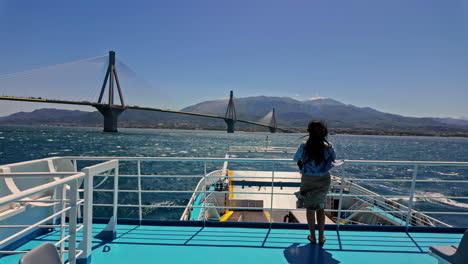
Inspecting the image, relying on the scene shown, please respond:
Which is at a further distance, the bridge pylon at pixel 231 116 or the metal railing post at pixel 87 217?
the bridge pylon at pixel 231 116

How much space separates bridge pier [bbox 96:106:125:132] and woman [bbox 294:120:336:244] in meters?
38.6

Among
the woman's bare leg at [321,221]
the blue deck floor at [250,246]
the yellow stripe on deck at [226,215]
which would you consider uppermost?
the woman's bare leg at [321,221]

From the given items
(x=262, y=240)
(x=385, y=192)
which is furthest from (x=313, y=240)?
(x=385, y=192)

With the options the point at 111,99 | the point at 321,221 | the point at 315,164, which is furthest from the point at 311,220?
the point at 111,99

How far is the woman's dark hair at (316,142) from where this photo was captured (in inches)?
82.3

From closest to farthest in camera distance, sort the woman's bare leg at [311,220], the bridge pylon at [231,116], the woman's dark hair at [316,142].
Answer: the woman's dark hair at [316,142] < the woman's bare leg at [311,220] < the bridge pylon at [231,116]

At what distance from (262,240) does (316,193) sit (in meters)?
0.70

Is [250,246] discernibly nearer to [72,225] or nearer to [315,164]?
[315,164]

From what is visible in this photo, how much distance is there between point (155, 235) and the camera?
2.53 meters

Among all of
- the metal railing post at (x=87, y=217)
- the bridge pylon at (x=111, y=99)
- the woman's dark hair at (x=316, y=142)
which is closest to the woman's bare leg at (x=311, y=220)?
the woman's dark hair at (x=316, y=142)

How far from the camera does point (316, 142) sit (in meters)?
2.10

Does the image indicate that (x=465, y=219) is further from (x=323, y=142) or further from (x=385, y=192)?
(x=323, y=142)

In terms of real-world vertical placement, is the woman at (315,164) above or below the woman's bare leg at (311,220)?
above

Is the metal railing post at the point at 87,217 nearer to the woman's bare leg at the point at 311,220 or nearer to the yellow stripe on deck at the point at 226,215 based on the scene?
the woman's bare leg at the point at 311,220
